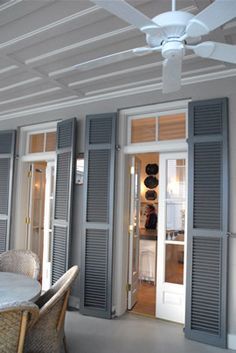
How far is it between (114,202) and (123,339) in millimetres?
1537

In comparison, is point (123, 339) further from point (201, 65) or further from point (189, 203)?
point (201, 65)

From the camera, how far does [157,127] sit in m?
3.84

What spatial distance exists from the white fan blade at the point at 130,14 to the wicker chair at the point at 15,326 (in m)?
1.61

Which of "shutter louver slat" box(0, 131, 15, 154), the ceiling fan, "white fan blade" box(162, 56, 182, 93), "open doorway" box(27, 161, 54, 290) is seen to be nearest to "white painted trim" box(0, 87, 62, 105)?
"shutter louver slat" box(0, 131, 15, 154)

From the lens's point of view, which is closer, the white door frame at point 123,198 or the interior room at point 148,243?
the white door frame at point 123,198

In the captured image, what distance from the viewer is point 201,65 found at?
3152 mm

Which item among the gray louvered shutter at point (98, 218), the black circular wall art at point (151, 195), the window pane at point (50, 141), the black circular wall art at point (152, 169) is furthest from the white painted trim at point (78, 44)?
the black circular wall art at point (151, 195)

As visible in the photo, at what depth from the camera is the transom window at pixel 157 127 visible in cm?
373

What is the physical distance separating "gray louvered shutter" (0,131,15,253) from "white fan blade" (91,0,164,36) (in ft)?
12.8

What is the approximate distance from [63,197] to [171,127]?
5.72 feet

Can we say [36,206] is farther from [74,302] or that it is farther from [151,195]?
[151,195]

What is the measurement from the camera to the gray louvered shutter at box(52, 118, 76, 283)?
161 inches

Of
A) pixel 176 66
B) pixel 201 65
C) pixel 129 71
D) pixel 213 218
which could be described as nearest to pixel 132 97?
pixel 129 71

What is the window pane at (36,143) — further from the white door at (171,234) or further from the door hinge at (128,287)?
the door hinge at (128,287)
